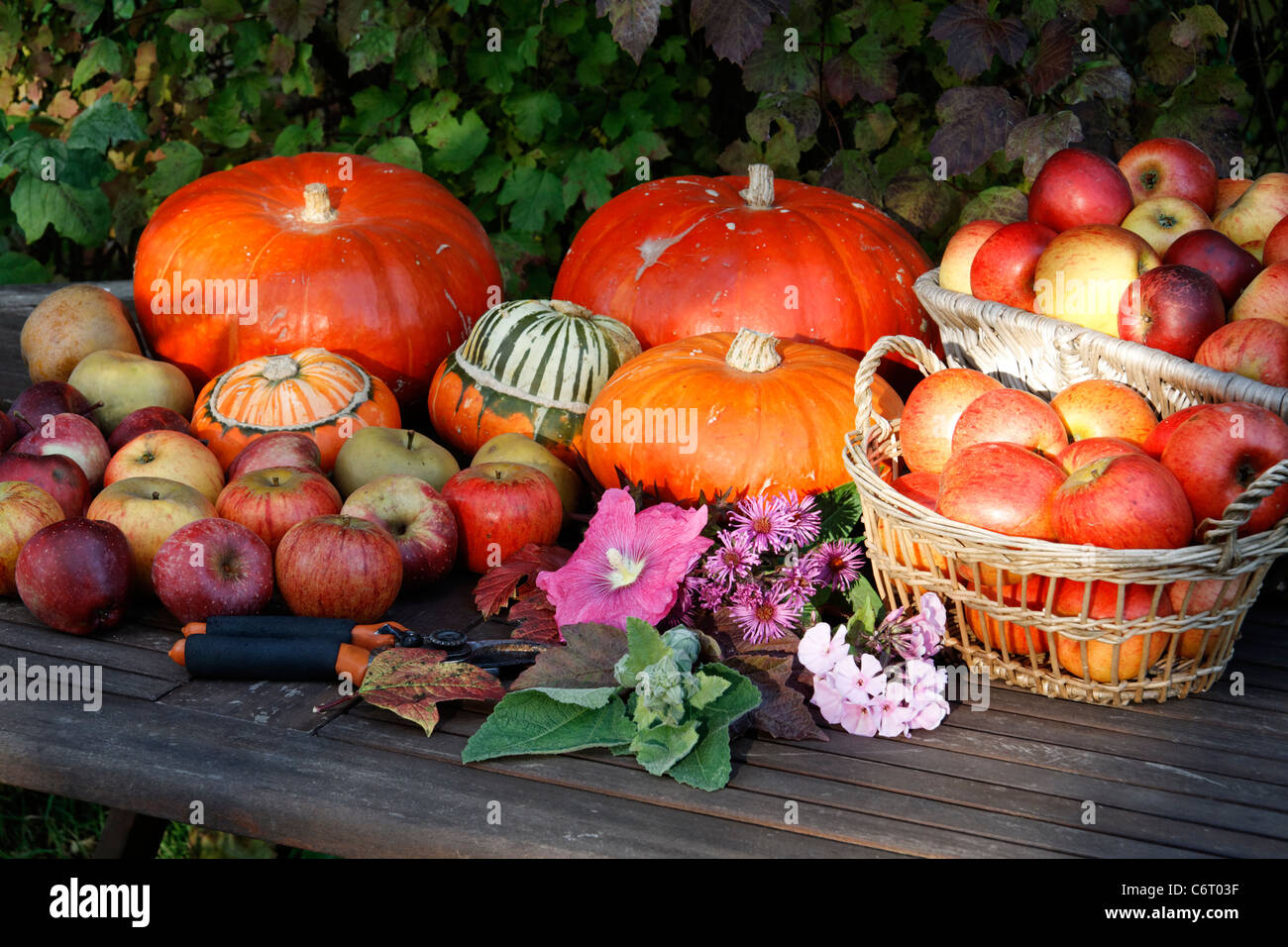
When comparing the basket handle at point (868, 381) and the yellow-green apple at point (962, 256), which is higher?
the yellow-green apple at point (962, 256)

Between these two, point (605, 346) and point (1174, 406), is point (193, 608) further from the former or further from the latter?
point (1174, 406)

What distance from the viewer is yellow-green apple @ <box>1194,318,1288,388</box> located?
1795mm

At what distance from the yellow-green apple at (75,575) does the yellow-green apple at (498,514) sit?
55 cm

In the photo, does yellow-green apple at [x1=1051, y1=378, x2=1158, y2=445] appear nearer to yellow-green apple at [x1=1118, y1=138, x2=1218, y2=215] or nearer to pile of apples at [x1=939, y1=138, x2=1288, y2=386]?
pile of apples at [x1=939, y1=138, x2=1288, y2=386]

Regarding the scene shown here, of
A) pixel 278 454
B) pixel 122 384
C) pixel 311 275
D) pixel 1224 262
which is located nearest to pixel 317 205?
pixel 311 275

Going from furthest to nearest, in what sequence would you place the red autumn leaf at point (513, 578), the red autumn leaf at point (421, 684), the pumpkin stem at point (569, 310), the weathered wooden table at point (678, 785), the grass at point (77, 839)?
the grass at point (77, 839) < the pumpkin stem at point (569, 310) < the red autumn leaf at point (513, 578) < the red autumn leaf at point (421, 684) < the weathered wooden table at point (678, 785)

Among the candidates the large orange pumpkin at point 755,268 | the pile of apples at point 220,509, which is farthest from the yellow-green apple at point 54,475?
the large orange pumpkin at point 755,268

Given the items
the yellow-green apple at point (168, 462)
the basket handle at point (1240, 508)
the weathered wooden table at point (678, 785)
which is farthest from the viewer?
the yellow-green apple at point (168, 462)

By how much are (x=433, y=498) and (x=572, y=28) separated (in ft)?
5.70

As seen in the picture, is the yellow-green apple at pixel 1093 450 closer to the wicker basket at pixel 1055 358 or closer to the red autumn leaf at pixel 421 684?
the wicker basket at pixel 1055 358

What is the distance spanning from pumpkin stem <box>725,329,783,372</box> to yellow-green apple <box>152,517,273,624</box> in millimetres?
915

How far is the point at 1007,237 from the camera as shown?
224 centimetres

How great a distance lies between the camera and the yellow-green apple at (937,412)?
6.31 ft

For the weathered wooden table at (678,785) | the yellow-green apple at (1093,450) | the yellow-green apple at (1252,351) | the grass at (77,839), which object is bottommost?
the grass at (77,839)
